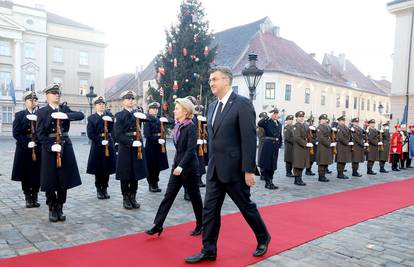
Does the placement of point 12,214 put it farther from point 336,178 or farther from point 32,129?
point 336,178

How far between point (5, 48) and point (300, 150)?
37.0 metres

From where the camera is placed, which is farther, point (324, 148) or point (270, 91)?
point (270, 91)

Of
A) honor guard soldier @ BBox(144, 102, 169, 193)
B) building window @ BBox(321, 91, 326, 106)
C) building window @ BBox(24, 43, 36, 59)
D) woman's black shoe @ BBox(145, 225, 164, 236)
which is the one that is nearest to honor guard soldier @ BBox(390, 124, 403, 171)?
honor guard soldier @ BBox(144, 102, 169, 193)

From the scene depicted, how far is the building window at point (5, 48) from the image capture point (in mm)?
37812

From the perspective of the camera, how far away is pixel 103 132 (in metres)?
7.53

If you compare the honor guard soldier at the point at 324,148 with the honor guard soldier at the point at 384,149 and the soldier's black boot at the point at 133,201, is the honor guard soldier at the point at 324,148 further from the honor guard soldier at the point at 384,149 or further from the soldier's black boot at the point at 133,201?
the soldier's black boot at the point at 133,201

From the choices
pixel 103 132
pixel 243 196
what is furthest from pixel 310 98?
pixel 243 196

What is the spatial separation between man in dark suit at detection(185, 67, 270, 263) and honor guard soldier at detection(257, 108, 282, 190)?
5.16 metres

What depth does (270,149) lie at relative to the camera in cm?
948

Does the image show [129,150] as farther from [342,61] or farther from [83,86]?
[342,61]

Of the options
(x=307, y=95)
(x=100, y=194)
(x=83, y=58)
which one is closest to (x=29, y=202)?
(x=100, y=194)

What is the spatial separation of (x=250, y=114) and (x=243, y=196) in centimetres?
90

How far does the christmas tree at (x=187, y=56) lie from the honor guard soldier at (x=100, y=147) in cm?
1276

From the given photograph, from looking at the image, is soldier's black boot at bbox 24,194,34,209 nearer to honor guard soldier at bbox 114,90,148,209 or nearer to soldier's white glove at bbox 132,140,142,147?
honor guard soldier at bbox 114,90,148,209
